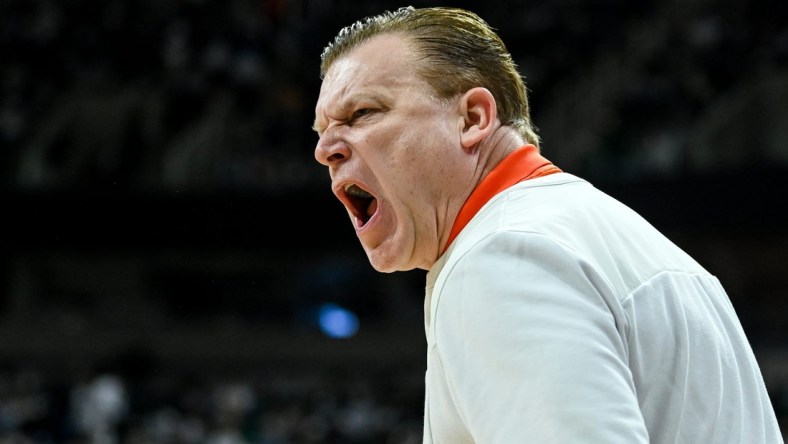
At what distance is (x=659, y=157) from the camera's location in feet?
35.8

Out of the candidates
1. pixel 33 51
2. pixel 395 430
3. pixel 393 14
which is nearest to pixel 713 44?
pixel 395 430

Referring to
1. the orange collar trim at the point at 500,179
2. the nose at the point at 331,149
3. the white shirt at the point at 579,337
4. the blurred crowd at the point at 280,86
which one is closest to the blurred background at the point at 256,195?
the blurred crowd at the point at 280,86

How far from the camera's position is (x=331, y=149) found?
1631 mm

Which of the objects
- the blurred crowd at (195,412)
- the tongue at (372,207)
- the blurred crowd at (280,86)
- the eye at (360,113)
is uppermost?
the eye at (360,113)

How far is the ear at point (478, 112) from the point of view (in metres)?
1.57

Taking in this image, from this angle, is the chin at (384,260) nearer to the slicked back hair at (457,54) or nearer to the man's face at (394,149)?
the man's face at (394,149)

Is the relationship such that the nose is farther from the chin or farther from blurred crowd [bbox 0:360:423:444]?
blurred crowd [bbox 0:360:423:444]

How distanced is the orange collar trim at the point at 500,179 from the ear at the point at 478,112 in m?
0.07

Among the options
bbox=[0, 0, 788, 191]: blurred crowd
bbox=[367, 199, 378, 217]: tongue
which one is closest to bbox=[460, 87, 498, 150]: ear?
bbox=[367, 199, 378, 217]: tongue

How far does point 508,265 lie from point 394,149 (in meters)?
0.42

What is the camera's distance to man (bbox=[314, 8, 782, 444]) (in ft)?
3.62

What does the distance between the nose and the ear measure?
0.18 meters

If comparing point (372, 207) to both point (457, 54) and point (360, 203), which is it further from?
point (457, 54)

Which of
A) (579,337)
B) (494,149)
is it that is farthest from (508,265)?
(494,149)
